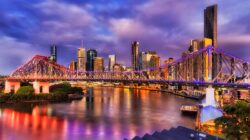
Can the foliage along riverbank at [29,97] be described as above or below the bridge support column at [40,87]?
below

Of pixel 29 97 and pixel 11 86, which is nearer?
pixel 29 97

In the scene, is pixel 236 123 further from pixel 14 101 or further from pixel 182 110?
pixel 14 101

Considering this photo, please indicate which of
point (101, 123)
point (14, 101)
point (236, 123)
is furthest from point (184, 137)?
point (14, 101)

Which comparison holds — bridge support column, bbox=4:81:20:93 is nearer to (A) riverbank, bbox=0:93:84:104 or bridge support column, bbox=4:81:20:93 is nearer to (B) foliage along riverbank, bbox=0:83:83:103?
(B) foliage along riverbank, bbox=0:83:83:103

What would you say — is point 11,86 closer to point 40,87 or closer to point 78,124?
point 40,87

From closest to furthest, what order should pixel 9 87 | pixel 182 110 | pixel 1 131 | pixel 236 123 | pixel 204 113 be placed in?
pixel 236 123 → pixel 1 131 → pixel 204 113 → pixel 182 110 → pixel 9 87

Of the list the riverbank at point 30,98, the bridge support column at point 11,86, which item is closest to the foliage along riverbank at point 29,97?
the riverbank at point 30,98

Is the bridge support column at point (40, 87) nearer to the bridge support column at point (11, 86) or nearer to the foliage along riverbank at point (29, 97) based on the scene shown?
the foliage along riverbank at point (29, 97)

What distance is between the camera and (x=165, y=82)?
2109 inches

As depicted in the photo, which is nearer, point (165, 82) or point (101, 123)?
point (101, 123)

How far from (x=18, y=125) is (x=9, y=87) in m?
43.9

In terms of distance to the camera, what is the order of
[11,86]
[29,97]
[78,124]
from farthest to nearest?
[11,86] → [29,97] → [78,124]

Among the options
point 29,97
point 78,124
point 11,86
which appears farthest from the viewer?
point 11,86

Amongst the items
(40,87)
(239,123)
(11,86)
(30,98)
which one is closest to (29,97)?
(30,98)
